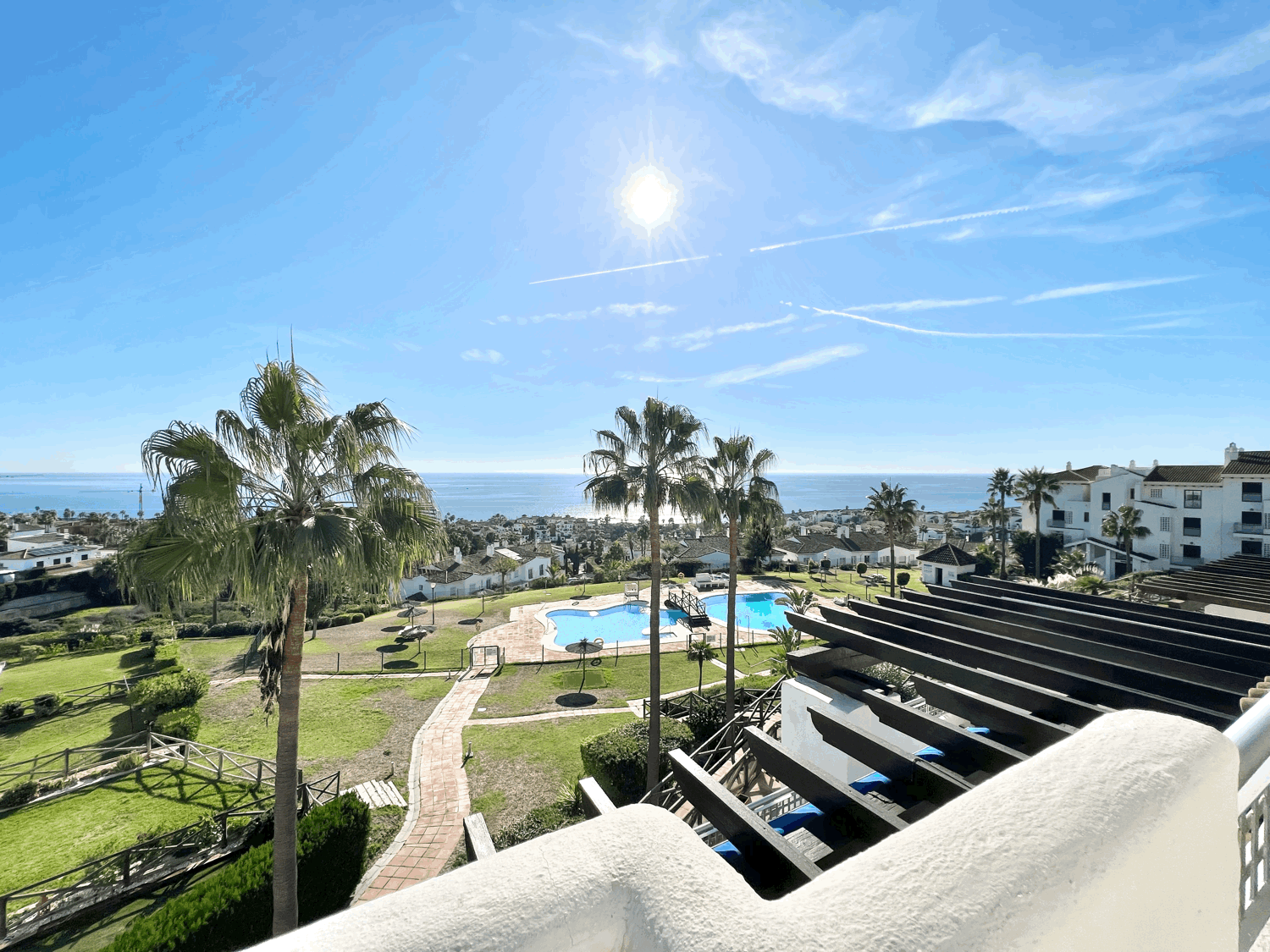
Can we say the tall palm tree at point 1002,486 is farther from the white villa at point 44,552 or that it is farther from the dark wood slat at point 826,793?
the white villa at point 44,552

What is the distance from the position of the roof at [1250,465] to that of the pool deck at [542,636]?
35.8 m

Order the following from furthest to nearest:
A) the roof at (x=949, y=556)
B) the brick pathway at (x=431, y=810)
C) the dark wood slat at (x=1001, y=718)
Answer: the roof at (x=949, y=556)
the brick pathway at (x=431, y=810)
the dark wood slat at (x=1001, y=718)

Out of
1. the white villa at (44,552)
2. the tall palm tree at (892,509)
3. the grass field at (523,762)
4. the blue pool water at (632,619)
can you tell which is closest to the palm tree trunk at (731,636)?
the grass field at (523,762)

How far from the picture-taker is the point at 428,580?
2216 inches

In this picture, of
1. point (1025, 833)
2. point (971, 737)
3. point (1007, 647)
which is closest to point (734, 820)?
point (1025, 833)

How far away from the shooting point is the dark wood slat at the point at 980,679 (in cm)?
422

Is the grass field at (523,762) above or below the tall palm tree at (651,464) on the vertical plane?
below

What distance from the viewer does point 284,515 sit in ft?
23.9

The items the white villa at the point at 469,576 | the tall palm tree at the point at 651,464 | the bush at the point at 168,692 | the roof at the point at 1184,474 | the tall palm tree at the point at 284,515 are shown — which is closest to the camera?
the tall palm tree at the point at 284,515

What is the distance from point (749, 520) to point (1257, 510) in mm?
42890

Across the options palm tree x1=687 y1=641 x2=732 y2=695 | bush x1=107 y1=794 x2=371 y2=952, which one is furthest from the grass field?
palm tree x1=687 y1=641 x2=732 y2=695

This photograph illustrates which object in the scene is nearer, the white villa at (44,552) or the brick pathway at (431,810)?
the brick pathway at (431,810)

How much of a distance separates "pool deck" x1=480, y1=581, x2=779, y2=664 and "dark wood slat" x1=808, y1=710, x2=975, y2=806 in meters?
22.7

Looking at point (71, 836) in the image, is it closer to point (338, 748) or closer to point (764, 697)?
point (338, 748)
